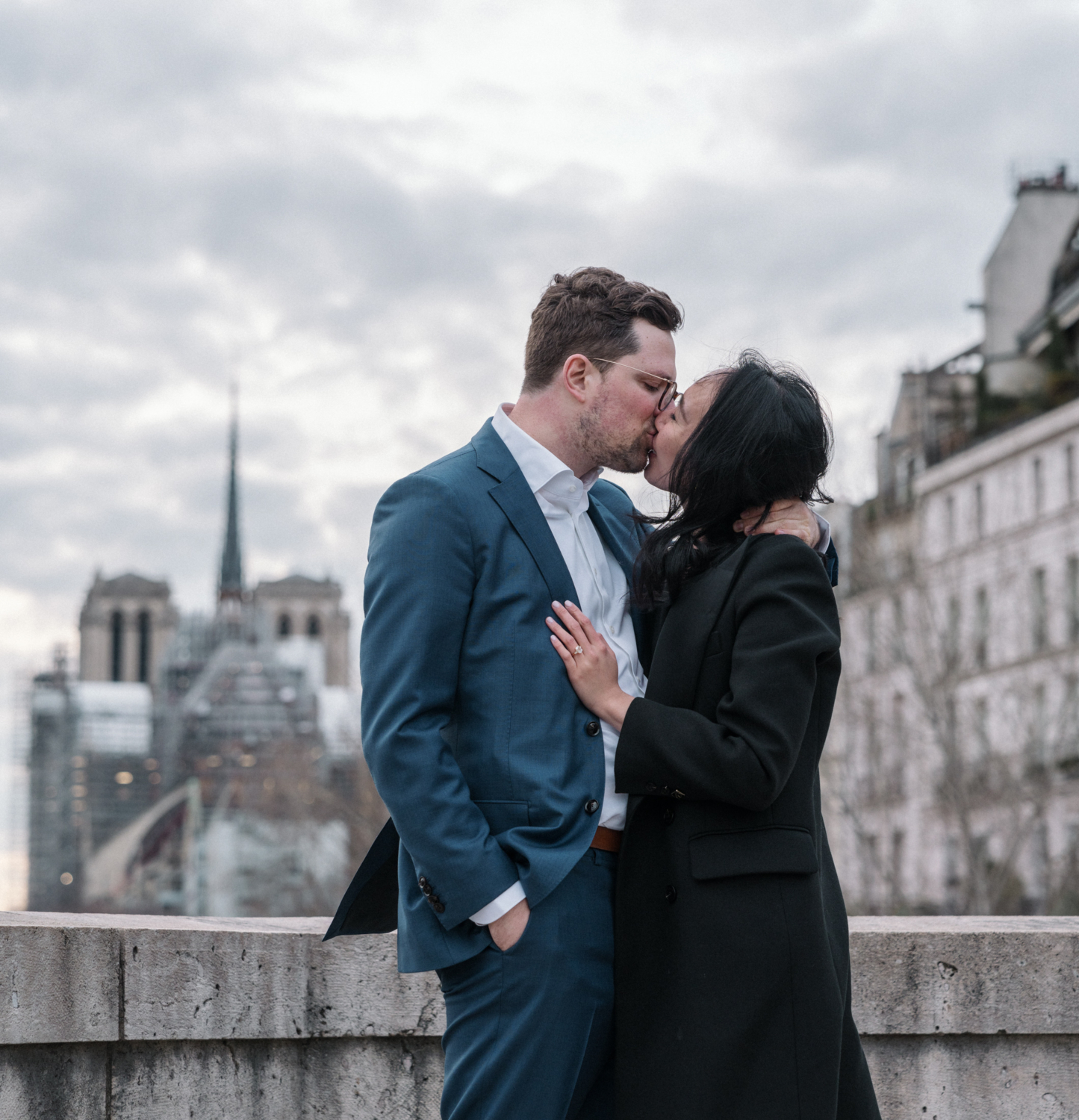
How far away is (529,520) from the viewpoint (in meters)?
3.57

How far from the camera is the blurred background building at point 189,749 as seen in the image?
71500 millimetres

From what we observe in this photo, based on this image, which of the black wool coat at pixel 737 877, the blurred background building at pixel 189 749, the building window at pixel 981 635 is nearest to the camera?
the black wool coat at pixel 737 877

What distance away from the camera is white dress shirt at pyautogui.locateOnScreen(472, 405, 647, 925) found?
3.65 meters

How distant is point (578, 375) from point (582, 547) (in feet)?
1.24

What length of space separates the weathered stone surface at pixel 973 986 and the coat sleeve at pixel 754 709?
145 cm

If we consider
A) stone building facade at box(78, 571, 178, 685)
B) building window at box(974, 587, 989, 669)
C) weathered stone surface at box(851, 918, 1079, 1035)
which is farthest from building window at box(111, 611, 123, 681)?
weathered stone surface at box(851, 918, 1079, 1035)

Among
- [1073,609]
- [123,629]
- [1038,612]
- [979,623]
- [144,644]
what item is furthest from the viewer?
[123,629]

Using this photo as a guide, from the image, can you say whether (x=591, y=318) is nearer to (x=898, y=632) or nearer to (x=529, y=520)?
(x=529, y=520)

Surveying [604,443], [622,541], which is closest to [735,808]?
[622,541]

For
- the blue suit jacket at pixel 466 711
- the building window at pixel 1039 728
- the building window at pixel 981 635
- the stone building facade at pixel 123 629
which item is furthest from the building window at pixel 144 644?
the blue suit jacket at pixel 466 711

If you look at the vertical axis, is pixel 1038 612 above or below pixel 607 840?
above

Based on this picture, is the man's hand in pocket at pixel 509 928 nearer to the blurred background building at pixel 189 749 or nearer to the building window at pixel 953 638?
the building window at pixel 953 638

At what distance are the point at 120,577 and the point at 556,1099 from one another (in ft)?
517

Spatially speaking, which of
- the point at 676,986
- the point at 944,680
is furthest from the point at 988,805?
the point at 676,986
